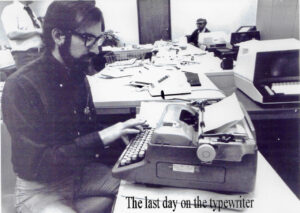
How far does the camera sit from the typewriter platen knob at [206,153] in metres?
0.67

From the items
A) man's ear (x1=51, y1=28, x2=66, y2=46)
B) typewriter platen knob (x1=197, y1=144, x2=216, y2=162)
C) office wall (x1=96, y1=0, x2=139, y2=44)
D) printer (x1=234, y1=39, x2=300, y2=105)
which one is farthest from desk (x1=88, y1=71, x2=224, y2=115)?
office wall (x1=96, y1=0, x2=139, y2=44)

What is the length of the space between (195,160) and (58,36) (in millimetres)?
700

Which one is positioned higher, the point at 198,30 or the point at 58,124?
the point at 198,30

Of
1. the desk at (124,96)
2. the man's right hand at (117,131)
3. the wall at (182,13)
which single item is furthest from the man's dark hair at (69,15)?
the wall at (182,13)

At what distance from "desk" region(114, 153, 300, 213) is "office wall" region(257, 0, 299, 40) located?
170cm

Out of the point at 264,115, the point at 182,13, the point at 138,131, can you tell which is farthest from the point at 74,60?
the point at 182,13

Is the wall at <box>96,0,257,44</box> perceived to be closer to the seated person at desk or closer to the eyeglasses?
the seated person at desk

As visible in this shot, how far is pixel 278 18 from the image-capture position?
263 centimetres

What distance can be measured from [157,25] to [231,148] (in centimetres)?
482

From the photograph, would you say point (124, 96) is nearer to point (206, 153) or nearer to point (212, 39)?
point (206, 153)

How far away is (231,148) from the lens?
Result: 26.5 inches

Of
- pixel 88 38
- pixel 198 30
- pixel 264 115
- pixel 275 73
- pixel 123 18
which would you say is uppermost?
pixel 123 18

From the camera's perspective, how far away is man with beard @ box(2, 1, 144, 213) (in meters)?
0.91

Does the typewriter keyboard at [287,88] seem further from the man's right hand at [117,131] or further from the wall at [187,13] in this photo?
the wall at [187,13]
